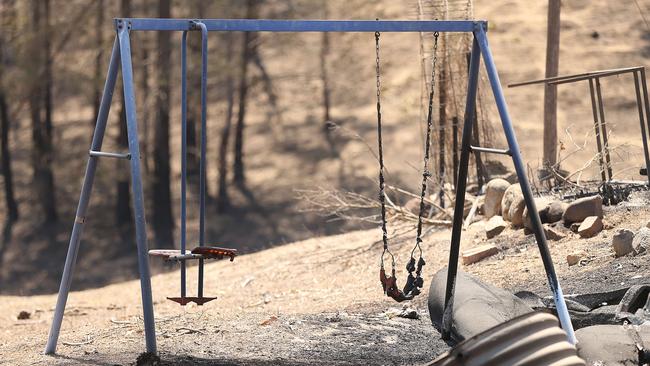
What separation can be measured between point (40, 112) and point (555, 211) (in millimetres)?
18968

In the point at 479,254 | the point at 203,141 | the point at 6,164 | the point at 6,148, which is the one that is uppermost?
the point at 203,141

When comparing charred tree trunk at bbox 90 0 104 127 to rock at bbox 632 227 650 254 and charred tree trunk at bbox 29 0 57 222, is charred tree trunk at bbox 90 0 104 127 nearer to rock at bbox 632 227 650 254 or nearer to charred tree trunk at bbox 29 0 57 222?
charred tree trunk at bbox 29 0 57 222

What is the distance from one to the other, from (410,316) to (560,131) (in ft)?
53.2

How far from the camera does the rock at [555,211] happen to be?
11781mm

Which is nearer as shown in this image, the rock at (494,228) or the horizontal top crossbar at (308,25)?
the horizontal top crossbar at (308,25)

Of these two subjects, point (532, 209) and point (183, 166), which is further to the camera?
point (183, 166)

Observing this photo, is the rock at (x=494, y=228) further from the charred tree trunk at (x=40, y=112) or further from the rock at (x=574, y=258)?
the charred tree trunk at (x=40, y=112)

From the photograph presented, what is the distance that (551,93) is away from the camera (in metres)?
14.8

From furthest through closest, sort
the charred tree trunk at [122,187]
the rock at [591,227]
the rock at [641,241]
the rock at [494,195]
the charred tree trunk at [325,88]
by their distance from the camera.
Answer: the charred tree trunk at [325,88] < the charred tree trunk at [122,187] < the rock at [494,195] < the rock at [591,227] < the rock at [641,241]

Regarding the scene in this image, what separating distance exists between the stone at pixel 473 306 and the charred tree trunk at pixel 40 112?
65.2ft

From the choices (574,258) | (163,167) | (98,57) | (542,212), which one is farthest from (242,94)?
(574,258)

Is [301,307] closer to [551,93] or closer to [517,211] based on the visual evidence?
[517,211]

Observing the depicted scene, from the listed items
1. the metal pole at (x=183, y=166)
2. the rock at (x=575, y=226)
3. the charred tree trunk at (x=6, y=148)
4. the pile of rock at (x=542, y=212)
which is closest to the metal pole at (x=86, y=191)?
the metal pole at (x=183, y=166)

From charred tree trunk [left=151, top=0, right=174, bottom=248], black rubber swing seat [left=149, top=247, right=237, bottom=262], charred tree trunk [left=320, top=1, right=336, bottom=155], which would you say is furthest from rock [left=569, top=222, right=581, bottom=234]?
charred tree trunk [left=320, top=1, right=336, bottom=155]
